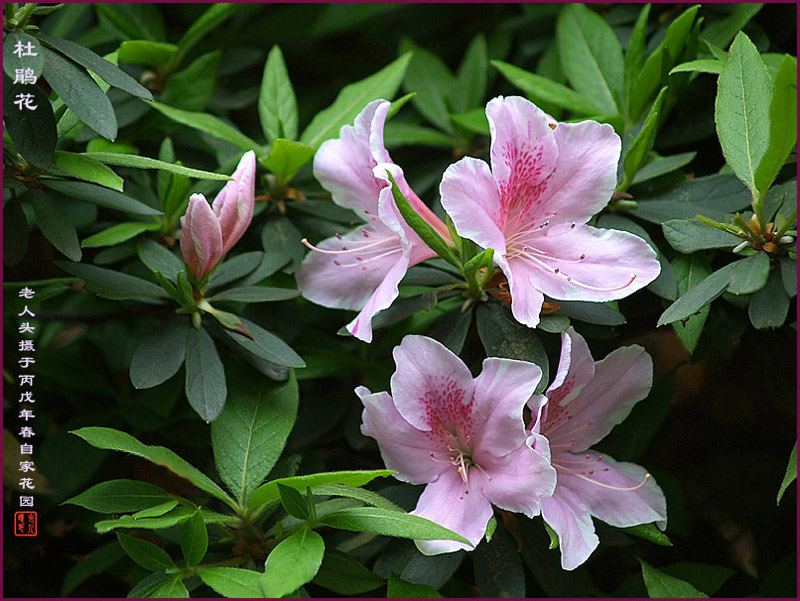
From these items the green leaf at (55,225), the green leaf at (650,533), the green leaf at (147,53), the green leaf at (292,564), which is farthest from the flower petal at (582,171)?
the green leaf at (147,53)

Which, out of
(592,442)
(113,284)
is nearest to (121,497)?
(113,284)

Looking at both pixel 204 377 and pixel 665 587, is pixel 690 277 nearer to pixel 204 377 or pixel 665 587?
pixel 665 587

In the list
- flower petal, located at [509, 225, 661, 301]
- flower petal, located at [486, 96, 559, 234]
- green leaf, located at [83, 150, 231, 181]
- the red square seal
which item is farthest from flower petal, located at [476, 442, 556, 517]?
the red square seal

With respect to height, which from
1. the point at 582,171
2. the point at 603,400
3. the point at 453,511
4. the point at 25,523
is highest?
the point at 582,171

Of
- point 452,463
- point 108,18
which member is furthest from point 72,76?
point 452,463

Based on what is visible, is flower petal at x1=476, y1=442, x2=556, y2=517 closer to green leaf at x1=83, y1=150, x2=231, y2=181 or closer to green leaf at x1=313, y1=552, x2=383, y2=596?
green leaf at x1=313, y1=552, x2=383, y2=596

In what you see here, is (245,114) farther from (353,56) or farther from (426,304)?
(426,304)
